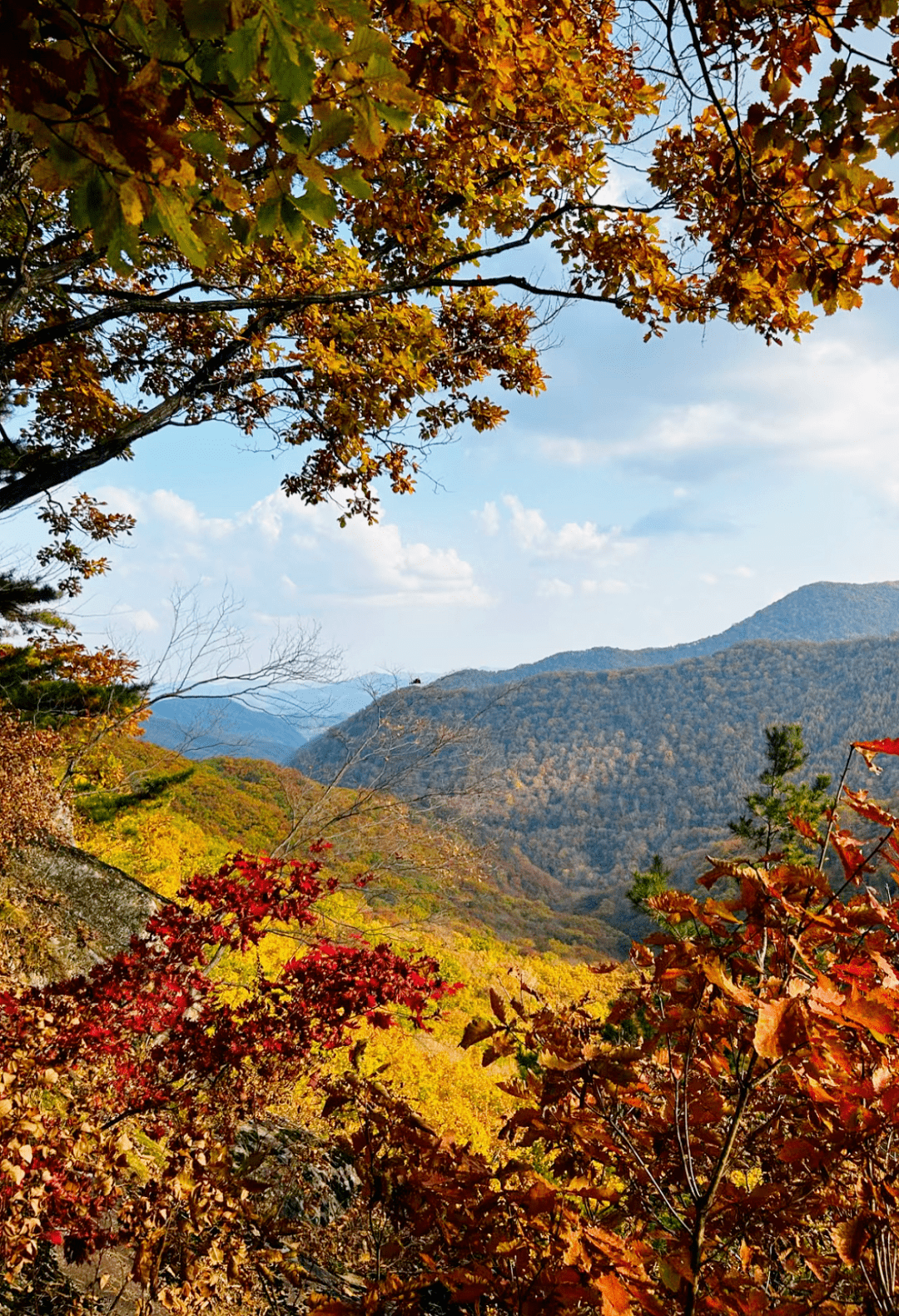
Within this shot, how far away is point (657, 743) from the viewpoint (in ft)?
333

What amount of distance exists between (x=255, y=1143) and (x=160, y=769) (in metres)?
8.99

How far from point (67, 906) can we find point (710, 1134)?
520 cm

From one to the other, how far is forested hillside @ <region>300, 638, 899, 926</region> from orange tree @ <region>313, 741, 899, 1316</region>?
162 feet

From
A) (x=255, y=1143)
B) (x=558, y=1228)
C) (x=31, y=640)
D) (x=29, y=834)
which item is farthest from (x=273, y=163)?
(x=31, y=640)

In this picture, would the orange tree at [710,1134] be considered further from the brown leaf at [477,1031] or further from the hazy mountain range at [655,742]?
the hazy mountain range at [655,742]

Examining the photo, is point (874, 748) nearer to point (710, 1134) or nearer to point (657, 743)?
point (710, 1134)

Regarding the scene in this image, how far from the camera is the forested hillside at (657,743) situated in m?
75.1

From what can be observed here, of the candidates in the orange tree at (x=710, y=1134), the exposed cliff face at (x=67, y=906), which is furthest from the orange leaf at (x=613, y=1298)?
the exposed cliff face at (x=67, y=906)

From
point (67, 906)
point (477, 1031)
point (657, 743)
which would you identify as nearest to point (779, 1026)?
point (477, 1031)

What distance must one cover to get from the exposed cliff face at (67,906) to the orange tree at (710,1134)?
3.68 m

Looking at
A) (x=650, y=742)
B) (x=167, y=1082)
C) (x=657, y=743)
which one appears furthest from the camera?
(x=650, y=742)

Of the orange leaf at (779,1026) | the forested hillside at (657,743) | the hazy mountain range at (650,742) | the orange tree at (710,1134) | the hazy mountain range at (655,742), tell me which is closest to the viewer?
the orange leaf at (779,1026)

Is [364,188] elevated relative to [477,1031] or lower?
elevated

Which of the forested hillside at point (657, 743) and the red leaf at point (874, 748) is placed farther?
the forested hillside at point (657, 743)
